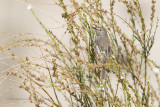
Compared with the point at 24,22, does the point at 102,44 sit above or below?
below

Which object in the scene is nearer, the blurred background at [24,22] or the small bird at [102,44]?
the small bird at [102,44]

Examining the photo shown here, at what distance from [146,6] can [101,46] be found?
0.92 m

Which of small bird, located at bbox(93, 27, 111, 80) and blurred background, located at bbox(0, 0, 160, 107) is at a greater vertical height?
blurred background, located at bbox(0, 0, 160, 107)

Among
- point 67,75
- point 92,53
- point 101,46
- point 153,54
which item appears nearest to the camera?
point 67,75

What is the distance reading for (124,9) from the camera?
7.54ft

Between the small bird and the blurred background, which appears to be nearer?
the small bird

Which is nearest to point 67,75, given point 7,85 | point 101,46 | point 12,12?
point 101,46

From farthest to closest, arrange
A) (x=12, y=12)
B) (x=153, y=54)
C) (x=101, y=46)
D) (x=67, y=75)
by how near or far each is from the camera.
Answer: (x=12, y=12)
(x=153, y=54)
(x=101, y=46)
(x=67, y=75)

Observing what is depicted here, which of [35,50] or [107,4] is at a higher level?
[107,4]

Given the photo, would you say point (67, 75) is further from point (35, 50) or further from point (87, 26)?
point (35, 50)

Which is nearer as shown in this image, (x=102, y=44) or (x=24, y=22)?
(x=102, y=44)

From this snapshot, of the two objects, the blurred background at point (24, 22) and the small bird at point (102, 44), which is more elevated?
the blurred background at point (24, 22)

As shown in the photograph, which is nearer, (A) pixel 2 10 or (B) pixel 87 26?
(B) pixel 87 26

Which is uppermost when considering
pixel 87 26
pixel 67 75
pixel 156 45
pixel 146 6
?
pixel 146 6
